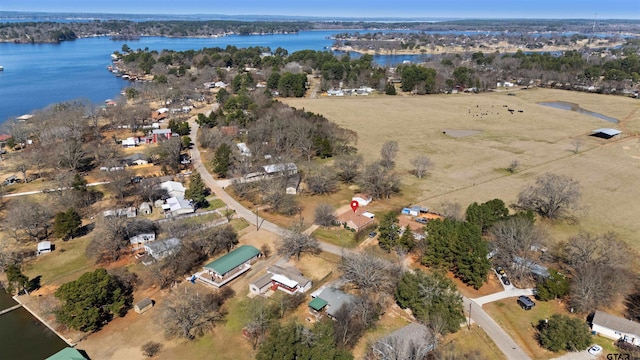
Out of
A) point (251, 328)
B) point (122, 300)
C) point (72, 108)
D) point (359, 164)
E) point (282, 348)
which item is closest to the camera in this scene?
point (282, 348)

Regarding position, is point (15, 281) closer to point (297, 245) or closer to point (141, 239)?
point (141, 239)

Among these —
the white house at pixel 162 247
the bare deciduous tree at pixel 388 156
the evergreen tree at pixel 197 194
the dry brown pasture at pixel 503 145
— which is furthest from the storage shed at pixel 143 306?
the bare deciduous tree at pixel 388 156

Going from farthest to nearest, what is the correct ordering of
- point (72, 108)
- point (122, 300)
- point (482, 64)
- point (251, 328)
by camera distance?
point (482, 64) → point (72, 108) → point (122, 300) → point (251, 328)

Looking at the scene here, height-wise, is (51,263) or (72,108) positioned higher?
(72,108)

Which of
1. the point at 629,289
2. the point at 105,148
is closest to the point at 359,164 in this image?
the point at 629,289

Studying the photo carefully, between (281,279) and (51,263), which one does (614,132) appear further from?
(51,263)

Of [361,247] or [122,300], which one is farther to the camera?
[361,247]

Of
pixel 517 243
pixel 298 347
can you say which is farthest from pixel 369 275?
pixel 517 243
